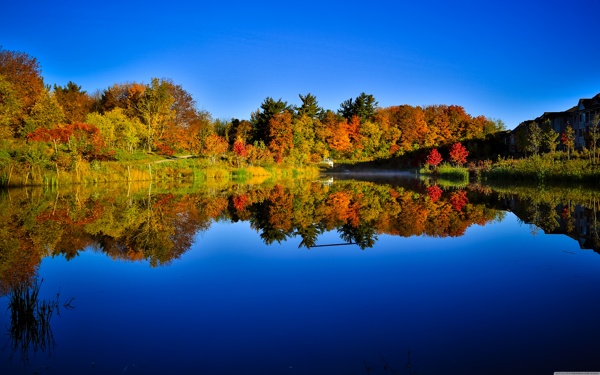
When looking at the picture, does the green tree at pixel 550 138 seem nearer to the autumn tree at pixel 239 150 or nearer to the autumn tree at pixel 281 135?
the autumn tree at pixel 239 150

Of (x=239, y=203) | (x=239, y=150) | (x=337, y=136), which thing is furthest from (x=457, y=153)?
(x=239, y=203)

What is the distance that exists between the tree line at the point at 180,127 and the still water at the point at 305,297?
751 inches

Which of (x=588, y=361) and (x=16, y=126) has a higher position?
(x=16, y=126)

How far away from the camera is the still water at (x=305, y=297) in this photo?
351 cm

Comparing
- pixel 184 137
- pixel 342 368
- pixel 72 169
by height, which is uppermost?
pixel 184 137

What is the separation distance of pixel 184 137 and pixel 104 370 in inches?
1661

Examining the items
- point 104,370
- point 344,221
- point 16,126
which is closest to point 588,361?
point 104,370

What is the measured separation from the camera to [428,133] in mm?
61594

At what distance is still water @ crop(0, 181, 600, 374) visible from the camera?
3.51m

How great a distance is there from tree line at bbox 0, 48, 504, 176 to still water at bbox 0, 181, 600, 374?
1907 cm

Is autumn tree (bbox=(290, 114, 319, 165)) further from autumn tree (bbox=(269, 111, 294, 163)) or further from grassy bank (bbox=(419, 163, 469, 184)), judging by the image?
grassy bank (bbox=(419, 163, 469, 184))

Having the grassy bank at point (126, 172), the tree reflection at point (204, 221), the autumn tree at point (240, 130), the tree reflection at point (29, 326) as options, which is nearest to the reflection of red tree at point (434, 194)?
the tree reflection at point (204, 221)

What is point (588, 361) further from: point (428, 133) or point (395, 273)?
point (428, 133)

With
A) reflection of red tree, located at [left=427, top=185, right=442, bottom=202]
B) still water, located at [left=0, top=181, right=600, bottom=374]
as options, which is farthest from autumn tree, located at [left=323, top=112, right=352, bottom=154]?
still water, located at [left=0, top=181, right=600, bottom=374]
